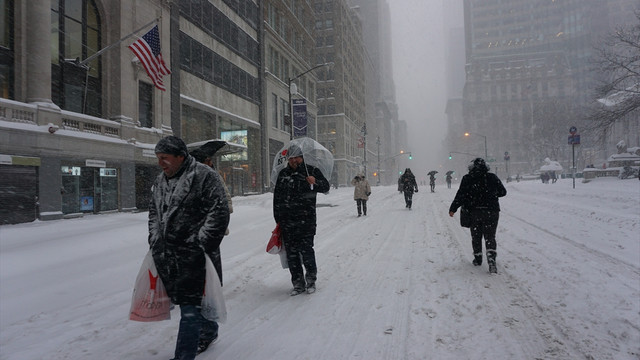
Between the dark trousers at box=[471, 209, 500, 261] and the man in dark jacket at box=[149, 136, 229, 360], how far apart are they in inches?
183

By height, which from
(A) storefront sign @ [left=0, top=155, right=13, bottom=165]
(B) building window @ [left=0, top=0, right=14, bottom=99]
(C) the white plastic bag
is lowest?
(C) the white plastic bag

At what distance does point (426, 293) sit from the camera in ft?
16.0

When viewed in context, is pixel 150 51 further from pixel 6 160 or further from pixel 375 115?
pixel 375 115

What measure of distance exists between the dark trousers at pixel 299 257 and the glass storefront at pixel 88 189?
14.4m

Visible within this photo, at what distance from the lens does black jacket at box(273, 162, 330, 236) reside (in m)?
4.78

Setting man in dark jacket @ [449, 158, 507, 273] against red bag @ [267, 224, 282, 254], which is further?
man in dark jacket @ [449, 158, 507, 273]

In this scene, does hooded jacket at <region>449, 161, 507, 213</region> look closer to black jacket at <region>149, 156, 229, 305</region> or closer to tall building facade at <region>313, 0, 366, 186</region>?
black jacket at <region>149, 156, 229, 305</region>

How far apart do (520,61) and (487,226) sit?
526ft

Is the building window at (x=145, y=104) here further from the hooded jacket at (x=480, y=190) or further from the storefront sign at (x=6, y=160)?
the hooded jacket at (x=480, y=190)

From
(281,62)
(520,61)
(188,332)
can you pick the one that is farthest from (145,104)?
(520,61)

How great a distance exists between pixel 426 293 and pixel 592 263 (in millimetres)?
3635

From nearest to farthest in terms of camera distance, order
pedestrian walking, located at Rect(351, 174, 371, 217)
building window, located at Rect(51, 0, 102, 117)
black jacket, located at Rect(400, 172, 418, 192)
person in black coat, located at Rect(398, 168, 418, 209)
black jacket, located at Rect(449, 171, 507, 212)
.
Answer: black jacket, located at Rect(449, 171, 507, 212)
pedestrian walking, located at Rect(351, 174, 371, 217)
building window, located at Rect(51, 0, 102, 117)
person in black coat, located at Rect(398, 168, 418, 209)
black jacket, located at Rect(400, 172, 418, 192)

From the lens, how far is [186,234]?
2.76 m

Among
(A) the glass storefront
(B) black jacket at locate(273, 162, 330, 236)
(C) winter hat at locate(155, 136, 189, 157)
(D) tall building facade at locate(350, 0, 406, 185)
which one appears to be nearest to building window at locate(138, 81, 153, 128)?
(A) the glass storefront
